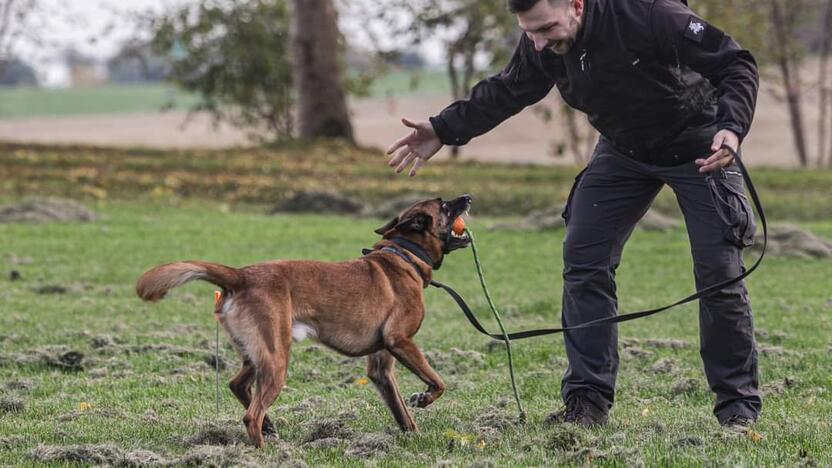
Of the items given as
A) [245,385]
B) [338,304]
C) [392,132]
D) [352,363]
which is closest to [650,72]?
[338,304]

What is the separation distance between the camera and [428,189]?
21734 millimetres

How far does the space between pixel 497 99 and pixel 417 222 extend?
82 cm

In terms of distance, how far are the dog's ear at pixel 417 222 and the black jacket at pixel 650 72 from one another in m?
1.02

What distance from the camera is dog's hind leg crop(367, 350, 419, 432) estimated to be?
6.68m

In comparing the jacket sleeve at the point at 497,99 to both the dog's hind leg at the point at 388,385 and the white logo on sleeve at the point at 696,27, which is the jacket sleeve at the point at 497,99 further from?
the dog's hind leg at the point at 388,385

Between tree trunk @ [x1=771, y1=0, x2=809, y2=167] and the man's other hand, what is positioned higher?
tree trunk @ [x1=771, y1=0, x2=809, y2=167]

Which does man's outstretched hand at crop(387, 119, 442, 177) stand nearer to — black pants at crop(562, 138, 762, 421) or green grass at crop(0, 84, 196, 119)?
black pants at crop(562, 138, 762, 421)

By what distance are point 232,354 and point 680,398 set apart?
3.44 metres

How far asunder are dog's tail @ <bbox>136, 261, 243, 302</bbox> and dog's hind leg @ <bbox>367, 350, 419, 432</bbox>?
118 centimetres

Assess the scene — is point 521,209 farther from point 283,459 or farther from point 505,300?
point 283,459

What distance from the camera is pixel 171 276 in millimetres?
5742

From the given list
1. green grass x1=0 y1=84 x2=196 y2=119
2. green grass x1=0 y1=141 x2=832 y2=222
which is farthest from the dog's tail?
green grass x1=0 y1=84 x2=196 y2=119

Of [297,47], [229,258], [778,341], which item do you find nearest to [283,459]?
[778,341]

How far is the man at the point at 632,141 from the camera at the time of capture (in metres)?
6.14
